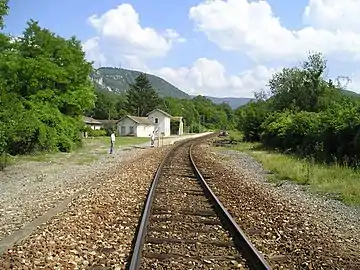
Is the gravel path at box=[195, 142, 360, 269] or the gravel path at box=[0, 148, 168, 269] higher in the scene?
the gravel path at box=[0, 148, 168, 269]

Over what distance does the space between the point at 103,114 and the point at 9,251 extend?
131110 millimetres

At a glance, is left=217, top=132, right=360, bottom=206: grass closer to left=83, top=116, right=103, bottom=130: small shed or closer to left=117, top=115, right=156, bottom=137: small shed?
left=117, top=115, right=156, bottom=137: small shed

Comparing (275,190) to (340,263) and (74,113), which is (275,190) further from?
(74,113)

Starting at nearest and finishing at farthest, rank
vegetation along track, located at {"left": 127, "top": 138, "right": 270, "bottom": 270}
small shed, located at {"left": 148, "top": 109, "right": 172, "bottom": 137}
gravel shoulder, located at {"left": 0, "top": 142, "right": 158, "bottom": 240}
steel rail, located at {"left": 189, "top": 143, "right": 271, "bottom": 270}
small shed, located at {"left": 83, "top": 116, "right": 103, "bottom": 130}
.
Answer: steel rail, located at {"left": 189, "top": 143, "right": 271, "bottom": 270}, vegetation along track, located at {"left": 127, "top": 138, "right": 270, "bottom": 270}, gravel shoulder, located at {"left": 0, "top": 142, "right": 158, "bottom": 240}, small shed, located at {"left": 83, "top": 116, "right": 103, "bottom": 130}, small shed, located at {"left": 148, "top": 109, "right": 172, "bottom": 137}

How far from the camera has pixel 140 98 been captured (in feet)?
431

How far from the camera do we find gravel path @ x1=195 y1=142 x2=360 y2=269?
6797mm

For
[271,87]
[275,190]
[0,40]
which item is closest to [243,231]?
[275,190]

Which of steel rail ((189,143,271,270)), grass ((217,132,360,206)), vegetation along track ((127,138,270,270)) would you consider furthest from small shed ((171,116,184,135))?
steel rail ((189,143,271,270))

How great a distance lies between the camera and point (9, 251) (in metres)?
7.02

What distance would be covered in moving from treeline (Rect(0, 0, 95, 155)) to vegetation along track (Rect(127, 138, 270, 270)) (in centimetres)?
1863

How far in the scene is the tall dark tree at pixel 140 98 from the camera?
130 metres

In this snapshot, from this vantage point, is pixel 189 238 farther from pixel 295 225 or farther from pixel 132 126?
pixel 132 126

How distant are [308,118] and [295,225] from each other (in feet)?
85.7

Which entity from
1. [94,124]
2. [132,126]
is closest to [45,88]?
[132,126]
